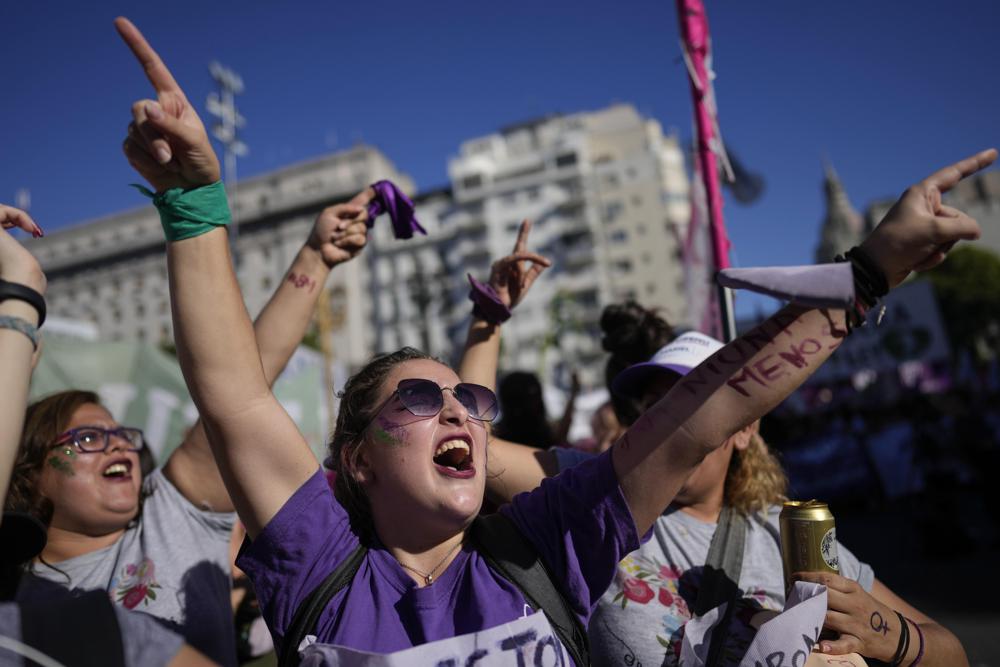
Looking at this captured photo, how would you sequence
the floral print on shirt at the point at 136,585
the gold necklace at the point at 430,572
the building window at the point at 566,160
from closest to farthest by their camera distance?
the gold necklace at the point at 430,572 < the floral print on shirt at the point at 136,585 < the building window at the point at 566,160

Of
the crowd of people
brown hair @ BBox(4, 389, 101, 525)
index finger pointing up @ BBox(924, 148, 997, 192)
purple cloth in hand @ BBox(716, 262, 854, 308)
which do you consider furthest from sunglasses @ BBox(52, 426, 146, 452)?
index finger pointing up @ BBox(924, 148, 997, 192)

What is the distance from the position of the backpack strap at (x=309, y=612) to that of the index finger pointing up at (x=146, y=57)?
1057mm

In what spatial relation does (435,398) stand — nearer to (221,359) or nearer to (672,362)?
(221,359)

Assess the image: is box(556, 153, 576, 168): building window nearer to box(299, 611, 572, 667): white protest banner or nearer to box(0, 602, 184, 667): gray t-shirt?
box(299, 611, 572, 667): white protest banner

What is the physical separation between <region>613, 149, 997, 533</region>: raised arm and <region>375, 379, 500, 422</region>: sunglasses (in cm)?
39

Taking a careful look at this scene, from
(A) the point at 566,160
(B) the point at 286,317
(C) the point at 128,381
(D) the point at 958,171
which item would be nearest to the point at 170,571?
(B) the point at 286,317

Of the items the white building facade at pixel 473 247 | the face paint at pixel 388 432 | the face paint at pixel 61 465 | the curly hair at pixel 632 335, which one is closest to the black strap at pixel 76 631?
the face paint at pixel 388 432

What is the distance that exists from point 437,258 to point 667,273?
20322mm

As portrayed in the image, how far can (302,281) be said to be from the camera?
2.51 m

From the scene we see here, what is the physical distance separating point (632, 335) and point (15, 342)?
Answer: 8.28ft

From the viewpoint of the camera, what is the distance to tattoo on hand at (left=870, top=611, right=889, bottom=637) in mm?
1754

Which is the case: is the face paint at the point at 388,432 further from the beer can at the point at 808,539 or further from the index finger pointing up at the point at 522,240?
the index finger pointing up at the point at 522,240

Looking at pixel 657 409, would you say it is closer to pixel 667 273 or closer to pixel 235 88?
pixel 235 88

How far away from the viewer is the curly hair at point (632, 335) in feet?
10.8
